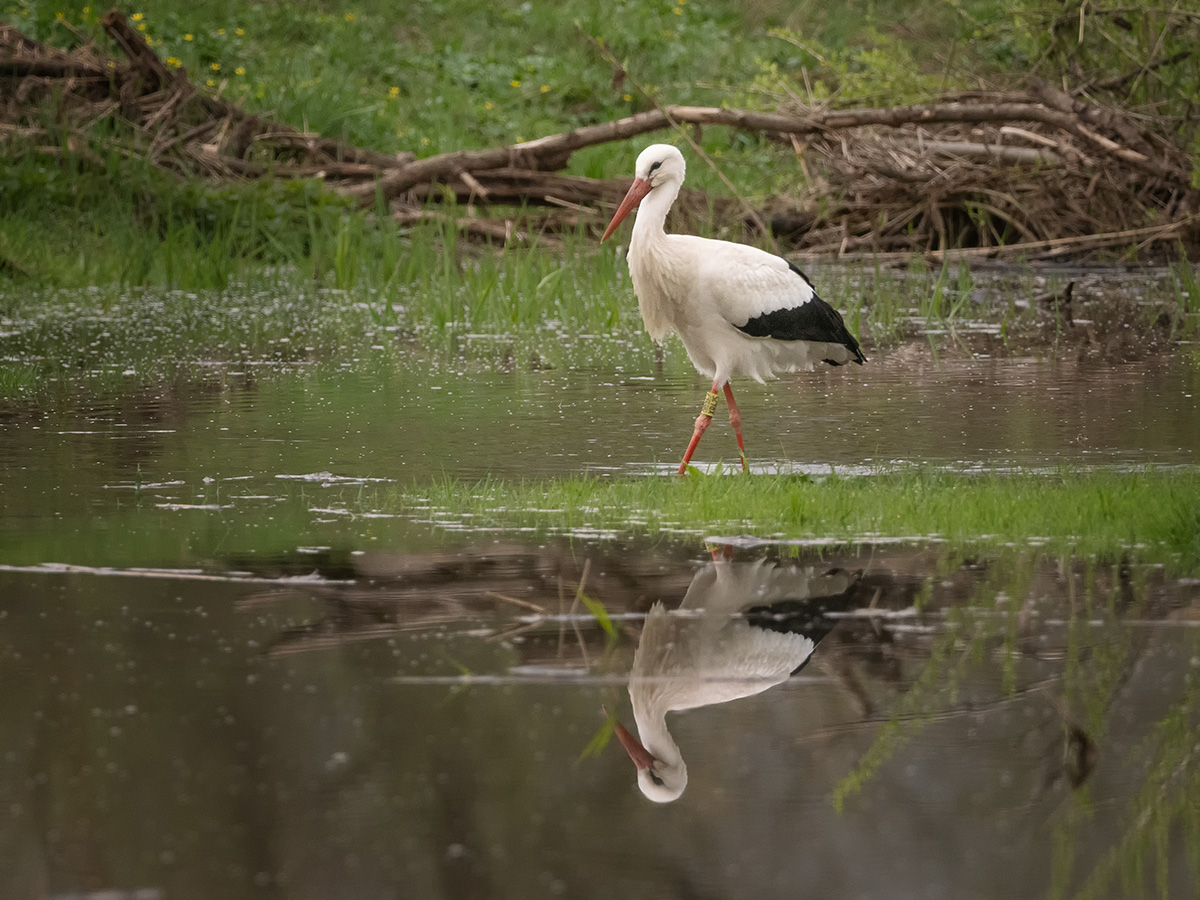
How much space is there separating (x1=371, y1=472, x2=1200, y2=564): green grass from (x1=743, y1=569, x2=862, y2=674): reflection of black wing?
0.69 meters

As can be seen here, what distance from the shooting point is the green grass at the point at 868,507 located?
476 centimetres

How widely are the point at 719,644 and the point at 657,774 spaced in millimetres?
820

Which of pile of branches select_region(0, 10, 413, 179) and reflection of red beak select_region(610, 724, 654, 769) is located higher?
reflection of red beak select_region(610, 724, 654, 769)

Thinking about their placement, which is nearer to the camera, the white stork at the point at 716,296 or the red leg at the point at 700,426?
the red leg at the point at 700,426

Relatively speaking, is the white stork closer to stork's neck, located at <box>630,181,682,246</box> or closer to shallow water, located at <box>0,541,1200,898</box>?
stork's neck, located at <box>630,181,682,246</box>

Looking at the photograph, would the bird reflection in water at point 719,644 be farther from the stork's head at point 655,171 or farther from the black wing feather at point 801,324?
the stork's head at point 655,171

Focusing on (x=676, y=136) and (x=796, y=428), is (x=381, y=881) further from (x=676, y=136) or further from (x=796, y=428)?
(x=676, y=136)

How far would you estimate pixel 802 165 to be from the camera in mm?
14711

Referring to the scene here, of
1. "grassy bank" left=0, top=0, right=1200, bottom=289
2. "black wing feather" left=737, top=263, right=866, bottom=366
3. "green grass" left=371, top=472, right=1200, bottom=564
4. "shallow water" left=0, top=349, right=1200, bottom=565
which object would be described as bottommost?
"grassy bank" left=0, top=0, right=1200, bottom=289

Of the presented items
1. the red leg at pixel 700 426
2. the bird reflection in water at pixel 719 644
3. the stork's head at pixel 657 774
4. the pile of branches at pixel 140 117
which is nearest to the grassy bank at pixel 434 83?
the pile of branches at pixel 140 117

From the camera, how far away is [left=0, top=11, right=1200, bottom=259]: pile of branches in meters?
12.9

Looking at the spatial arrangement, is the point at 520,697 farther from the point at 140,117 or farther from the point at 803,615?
the point at 140,117

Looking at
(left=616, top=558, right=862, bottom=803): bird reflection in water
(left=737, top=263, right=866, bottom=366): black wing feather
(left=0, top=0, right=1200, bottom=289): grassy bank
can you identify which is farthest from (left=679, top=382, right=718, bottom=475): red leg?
(left=0, top=0, right=1200, bottom=289): grassy bank

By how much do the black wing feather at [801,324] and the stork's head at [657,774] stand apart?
3.84 m
